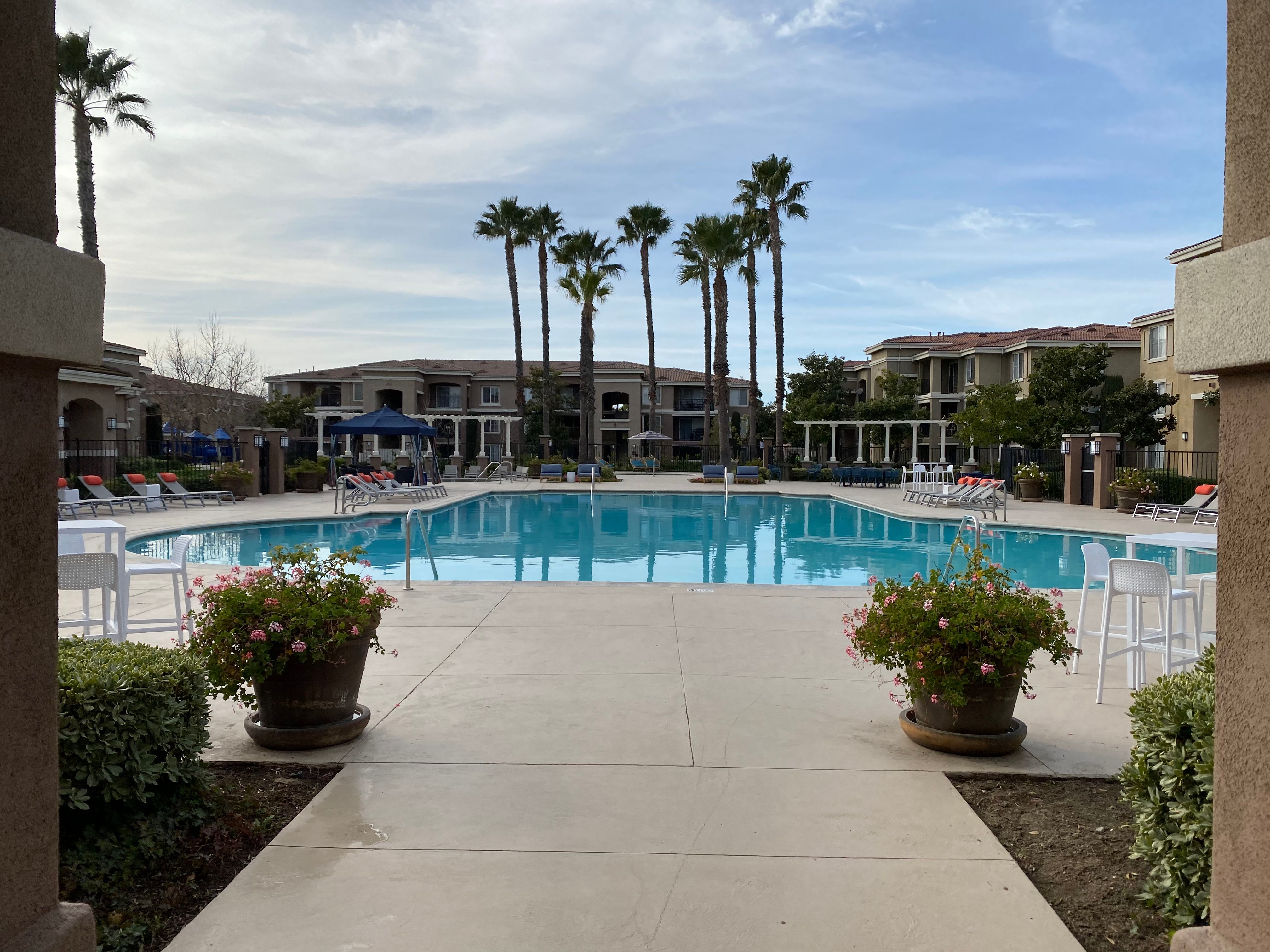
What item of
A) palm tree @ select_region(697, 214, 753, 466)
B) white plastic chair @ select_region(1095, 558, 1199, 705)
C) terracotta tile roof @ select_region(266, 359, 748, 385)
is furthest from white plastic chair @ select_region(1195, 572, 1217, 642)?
terracotta tile roof @ select_region(266, 359, 748, 385)

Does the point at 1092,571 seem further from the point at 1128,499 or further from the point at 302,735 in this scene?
the point at 1128,499

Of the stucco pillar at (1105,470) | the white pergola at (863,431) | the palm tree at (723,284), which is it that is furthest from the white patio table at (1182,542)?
the palm tree at (723,284)

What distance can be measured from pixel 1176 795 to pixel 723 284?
113 ft

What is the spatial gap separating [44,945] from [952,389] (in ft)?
174

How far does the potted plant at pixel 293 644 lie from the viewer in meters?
4.31

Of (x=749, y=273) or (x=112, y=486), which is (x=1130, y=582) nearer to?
(x=112, y=486)

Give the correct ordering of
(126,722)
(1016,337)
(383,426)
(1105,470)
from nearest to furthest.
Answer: (126,722) < (1105,470) < (383,426) < (1016,337)

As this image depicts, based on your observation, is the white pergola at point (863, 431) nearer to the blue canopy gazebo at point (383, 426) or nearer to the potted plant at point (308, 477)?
the blue canopy gazebo at point (383, 426)

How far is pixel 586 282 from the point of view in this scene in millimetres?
41031

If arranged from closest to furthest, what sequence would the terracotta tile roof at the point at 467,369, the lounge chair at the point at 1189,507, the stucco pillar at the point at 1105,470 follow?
1. the lounge chair at the point at 1189,507
2. the stucco pillar at the point at 1105,470
3. the terracotta tile roof at the point at 467,369

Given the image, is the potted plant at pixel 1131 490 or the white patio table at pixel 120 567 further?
the potted plant at pixel 1131 490

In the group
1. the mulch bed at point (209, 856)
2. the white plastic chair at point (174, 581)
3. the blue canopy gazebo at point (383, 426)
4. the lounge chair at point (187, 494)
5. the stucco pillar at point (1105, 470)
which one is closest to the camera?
the mulch bed at point (209, 856)

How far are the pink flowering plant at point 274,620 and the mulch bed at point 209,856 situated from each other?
1.59 feet

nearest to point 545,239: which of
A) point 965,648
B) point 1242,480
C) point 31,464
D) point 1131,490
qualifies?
point 1131,490
